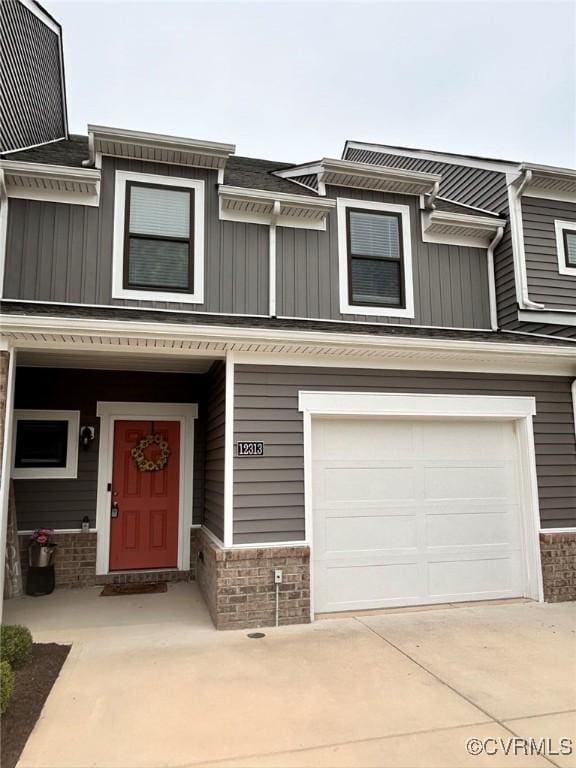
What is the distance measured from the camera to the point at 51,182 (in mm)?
5812

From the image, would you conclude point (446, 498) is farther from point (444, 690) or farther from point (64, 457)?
point (64, 457)

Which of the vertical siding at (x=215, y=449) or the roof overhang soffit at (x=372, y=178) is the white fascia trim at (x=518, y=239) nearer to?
the roof overhang soffit at (x=372, y=178)

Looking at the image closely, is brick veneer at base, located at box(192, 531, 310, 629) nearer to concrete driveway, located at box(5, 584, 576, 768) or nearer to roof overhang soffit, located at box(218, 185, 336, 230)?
concrete driveway, located at box(5, 584, 576, 768)

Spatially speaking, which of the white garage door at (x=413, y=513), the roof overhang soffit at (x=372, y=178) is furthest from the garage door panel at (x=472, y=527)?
the roof overhang soffit at (x=372, y=178)

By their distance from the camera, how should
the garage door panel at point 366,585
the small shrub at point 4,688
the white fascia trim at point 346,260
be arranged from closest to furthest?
the small shrub at point 4,688 < the garage door panel at point 366,585 < the white fascia trim at point 346,260

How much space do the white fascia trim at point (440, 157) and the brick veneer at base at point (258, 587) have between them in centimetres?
627

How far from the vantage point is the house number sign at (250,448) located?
5363 mm

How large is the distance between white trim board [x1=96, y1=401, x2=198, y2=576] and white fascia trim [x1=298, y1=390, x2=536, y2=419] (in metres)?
2.39

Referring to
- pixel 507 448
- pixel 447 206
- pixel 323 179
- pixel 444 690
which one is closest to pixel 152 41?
pixel 323 179

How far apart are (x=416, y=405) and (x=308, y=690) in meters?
3.21

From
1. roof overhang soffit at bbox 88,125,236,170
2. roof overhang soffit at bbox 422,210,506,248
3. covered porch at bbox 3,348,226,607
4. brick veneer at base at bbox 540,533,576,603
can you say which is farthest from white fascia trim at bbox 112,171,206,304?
brick veneer at base at bbox 540,533,576,603

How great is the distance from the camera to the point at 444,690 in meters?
3.72

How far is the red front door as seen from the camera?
7.00 metres

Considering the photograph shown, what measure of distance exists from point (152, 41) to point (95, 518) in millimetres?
7514
